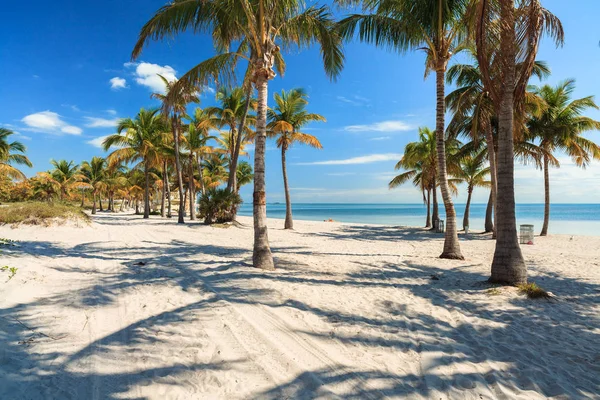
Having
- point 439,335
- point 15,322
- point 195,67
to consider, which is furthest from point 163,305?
point 195,67

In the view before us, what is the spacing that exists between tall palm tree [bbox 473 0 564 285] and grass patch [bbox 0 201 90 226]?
635 inches

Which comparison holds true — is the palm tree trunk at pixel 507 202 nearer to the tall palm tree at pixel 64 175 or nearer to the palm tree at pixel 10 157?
the palm tree at pixel 10 157

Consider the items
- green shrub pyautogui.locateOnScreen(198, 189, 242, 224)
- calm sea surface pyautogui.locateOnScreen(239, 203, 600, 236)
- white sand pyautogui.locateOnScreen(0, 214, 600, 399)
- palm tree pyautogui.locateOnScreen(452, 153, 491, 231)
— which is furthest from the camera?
calm sea surface pyautogui.locateOnScreen(239, 203, 600, 236)

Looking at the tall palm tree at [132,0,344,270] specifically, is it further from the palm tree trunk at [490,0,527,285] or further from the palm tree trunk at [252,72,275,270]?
the palm tree trunk at [490,0,527,285]

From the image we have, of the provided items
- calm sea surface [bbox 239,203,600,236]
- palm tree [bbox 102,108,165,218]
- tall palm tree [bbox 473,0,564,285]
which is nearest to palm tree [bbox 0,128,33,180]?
palm tree [bbox 102,108,165,218]

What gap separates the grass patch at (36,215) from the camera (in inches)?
495

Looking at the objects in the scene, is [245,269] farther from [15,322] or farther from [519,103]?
[519,103]

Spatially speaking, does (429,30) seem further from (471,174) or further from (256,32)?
(471,174)

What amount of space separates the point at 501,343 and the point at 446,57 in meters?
8.06

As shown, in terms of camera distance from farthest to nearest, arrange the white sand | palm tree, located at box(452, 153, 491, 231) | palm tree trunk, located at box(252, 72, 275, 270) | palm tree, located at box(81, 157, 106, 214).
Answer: palm tree, located at box(81, 157, 106, 214) → palm tree, located at box(452, 153, 491, 231) → palm tree trunk, located at box(252, 72, 275, 270) → the white sand

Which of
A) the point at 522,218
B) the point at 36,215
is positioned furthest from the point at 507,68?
the point at 522,218

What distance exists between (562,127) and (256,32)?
1653 cm

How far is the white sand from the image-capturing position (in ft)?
8.71

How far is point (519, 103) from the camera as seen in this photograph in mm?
6473
